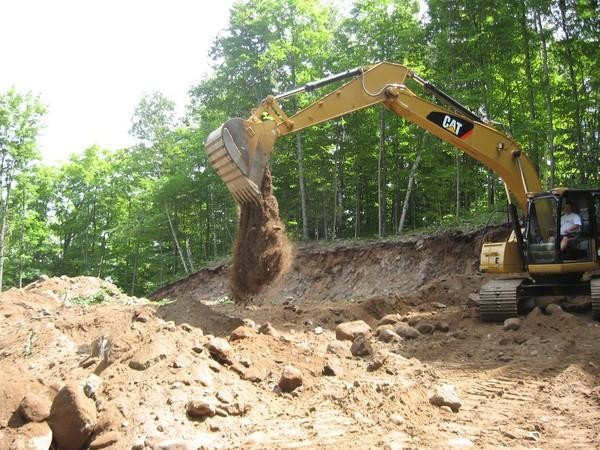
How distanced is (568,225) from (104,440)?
289 inches

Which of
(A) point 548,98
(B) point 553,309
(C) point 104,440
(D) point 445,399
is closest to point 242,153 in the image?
(D) point 445,399

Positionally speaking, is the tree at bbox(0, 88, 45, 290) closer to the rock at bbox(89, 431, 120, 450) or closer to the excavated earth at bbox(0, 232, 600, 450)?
the excavated earth at bbox(0, 232, 600, 450)

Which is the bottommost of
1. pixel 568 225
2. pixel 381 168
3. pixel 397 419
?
pixel 397 419

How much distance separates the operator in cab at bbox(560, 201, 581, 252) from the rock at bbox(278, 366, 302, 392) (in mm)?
5224

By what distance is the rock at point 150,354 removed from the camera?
5.18 m

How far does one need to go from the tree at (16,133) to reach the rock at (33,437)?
72.4 ft

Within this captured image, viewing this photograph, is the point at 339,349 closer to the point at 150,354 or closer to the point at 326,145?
the point at 150,354

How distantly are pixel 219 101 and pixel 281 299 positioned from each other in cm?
1117

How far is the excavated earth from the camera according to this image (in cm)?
425

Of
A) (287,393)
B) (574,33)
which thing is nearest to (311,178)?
(574,33)

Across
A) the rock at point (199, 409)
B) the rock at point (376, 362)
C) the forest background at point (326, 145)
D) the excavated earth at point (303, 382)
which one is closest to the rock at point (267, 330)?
the excavated earth at point (303, 382)

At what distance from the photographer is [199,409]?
14.8ft

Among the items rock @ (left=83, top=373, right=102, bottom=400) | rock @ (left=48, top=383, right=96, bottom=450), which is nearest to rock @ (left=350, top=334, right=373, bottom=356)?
rock @ (left=83, top=373, right=102, bottom=400)

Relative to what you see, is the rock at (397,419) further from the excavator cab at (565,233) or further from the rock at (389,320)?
the excavator cab at (565,233)
